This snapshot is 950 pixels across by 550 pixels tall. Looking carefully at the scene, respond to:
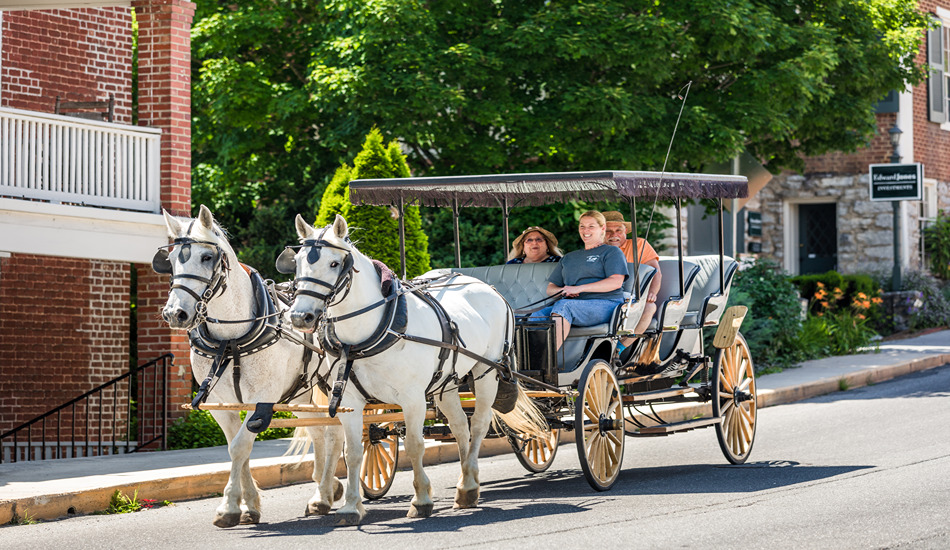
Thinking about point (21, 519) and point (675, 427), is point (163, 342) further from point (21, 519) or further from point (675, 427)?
point (675, 427)

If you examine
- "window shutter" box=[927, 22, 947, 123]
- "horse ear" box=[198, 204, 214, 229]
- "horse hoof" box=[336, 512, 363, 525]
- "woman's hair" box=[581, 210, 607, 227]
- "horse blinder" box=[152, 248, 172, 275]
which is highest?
"window shutter" box=[927, 22, 947, 123]

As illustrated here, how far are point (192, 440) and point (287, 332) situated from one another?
5.72 m

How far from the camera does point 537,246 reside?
35.1ft

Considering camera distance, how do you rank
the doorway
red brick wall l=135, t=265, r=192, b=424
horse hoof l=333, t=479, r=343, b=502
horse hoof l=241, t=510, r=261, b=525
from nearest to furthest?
1. horse hoof l=241, t=510, r=261, b=525
2. horse hoof l=333, t=479, r=343, b=502
3. red brick wall l=135, t=265, r=192, b=424
4. the doorway

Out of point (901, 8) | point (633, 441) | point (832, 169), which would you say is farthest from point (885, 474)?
point (832, 169)

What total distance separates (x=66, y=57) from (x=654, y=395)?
29.0 ft

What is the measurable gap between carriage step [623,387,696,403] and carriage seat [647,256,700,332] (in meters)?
0.54

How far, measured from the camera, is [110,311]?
1541cm

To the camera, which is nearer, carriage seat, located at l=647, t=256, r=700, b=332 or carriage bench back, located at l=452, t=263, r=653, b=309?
carriage seat, located at l=647, t=256, r=700, b=332

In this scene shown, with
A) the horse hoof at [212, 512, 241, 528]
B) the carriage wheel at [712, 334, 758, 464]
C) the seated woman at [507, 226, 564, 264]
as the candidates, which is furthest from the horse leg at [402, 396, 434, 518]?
the carriage wheel at [712, 334, 758, 464]

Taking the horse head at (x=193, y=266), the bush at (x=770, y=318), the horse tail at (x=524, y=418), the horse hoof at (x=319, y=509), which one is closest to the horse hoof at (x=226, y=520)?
the horse hoof at (x=319, y=509)

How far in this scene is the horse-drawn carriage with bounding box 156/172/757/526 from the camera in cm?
789

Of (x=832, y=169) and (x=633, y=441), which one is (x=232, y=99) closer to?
(x=633, y=441)

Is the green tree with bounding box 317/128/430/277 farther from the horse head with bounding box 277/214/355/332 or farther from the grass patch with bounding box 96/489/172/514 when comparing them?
the horse head with bounding box 277/214/355/332
